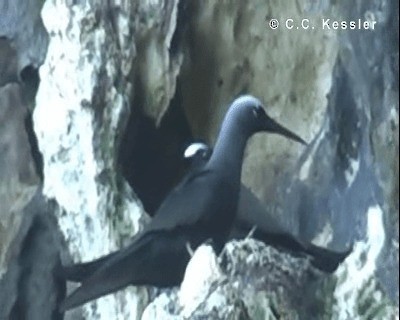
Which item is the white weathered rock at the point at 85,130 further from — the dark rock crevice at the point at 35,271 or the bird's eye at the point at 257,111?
the bird's eye at the point at 257,111

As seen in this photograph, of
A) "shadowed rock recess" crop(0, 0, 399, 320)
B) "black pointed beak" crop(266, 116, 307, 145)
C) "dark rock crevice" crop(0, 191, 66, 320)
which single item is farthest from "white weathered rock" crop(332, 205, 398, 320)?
"dark rock crevice" crop(0, 191, 66, 320)

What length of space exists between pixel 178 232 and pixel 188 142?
168 mm

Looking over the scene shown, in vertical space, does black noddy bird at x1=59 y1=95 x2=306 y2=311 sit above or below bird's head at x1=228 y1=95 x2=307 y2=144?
below

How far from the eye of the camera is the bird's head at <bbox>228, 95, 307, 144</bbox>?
7.73 ft

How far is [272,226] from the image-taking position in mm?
2332

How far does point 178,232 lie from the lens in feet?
7.62

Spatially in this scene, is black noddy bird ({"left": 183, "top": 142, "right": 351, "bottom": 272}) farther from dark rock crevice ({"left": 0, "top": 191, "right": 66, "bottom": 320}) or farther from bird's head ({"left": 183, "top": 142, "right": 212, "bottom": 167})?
dark rock crevice ({"left": 0, "top": 191, "right": 66, "bottom": 320})

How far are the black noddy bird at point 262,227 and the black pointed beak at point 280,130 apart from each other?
0.40ft

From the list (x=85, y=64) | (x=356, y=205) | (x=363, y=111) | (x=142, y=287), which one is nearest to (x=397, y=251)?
(x=356, y=205)

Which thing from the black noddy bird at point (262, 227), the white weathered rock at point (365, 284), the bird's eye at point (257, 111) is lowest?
the white weathered rock at point (365, 284)

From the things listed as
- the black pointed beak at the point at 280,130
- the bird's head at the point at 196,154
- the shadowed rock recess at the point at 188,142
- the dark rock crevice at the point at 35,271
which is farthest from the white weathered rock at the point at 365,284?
the dark rock crevice at the point at 35,271

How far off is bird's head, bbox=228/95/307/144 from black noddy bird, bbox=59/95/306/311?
4 cm

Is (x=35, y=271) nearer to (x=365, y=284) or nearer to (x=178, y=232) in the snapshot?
(x=178, y=232)

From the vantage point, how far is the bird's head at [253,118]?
7.73 ft
